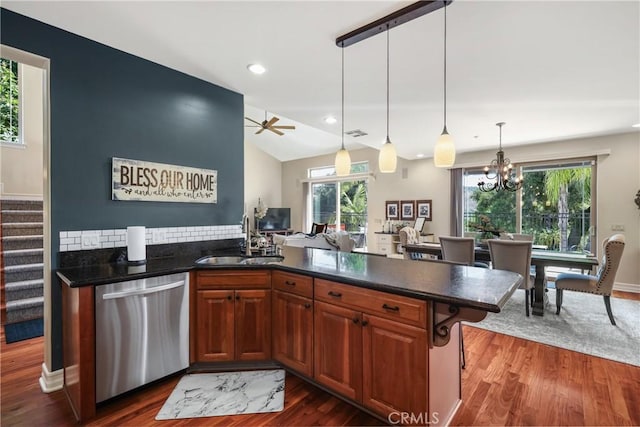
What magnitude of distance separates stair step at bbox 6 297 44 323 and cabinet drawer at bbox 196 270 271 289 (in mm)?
2506

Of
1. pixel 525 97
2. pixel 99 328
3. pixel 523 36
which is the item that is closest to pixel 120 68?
pixel 99 328

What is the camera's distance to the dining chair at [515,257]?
3568mm

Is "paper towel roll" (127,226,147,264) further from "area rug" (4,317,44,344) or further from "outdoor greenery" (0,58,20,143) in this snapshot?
"outdoor greenery" (0,58,20,143)

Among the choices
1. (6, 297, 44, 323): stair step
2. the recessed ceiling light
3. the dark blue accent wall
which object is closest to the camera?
the dark blue accent wall

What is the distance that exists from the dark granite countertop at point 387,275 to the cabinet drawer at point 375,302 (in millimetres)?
50

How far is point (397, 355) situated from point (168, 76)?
10.3 feet

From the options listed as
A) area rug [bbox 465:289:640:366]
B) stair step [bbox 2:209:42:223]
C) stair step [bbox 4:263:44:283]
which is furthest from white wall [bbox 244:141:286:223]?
area rug [bbox 465:289:640:366]

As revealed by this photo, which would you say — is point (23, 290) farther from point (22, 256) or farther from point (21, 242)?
point (21, 242)

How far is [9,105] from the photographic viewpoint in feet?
14.9

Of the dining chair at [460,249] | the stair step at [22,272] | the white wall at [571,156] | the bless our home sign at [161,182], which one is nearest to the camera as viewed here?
the bless our home sign at [161,182]

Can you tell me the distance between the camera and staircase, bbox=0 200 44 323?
3.31 metres

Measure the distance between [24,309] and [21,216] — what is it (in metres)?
1.30

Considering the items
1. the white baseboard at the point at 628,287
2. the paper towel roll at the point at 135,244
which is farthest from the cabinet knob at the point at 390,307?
the white baseboard at the point at 628,287

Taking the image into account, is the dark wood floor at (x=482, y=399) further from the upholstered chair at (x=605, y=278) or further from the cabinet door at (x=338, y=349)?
the upholstered chair at (x=605, y=278)
